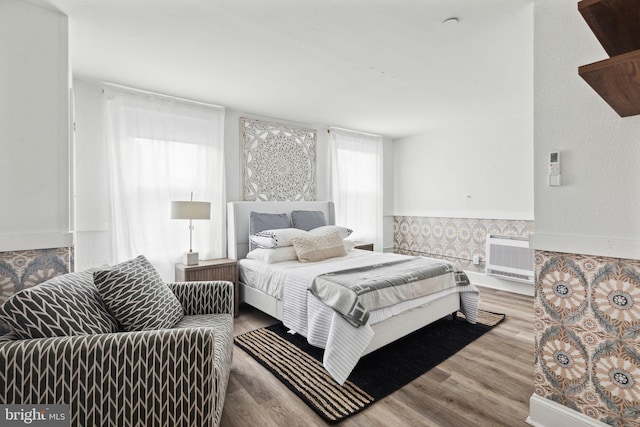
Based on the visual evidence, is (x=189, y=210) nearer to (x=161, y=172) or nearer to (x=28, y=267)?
(x=161, y=172)

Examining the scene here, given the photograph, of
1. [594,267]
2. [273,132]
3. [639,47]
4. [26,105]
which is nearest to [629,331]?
[594,267]

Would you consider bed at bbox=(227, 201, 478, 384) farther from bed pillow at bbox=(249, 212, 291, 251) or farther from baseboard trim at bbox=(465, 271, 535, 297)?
baseboard trim at bbox=(465, 271, 535, 297)

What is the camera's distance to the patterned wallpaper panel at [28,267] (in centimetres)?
176

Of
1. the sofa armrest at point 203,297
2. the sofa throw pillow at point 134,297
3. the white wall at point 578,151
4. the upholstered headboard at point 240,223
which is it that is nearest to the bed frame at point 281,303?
the upholstered headboard at point 240,223

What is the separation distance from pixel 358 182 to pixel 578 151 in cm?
374

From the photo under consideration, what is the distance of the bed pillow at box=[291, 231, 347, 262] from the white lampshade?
3.25 ft

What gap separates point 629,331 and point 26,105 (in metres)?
3.41

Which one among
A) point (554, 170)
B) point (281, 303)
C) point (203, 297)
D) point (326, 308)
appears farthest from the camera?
point (281, 303)

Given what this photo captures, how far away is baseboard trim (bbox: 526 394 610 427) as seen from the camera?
5.08 ft

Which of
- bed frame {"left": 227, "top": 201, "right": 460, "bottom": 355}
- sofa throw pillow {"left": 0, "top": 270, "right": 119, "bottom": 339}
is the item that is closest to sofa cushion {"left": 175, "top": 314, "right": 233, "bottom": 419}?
sofa throw pillow {"left": 0, "top": 270, "right": 119, "bottom": 339}

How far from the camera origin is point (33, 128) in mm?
1857

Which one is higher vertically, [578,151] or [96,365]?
[578,151]

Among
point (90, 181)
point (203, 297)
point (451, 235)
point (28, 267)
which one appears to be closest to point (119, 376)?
point (203, 297)

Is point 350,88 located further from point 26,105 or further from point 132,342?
point 132,342
